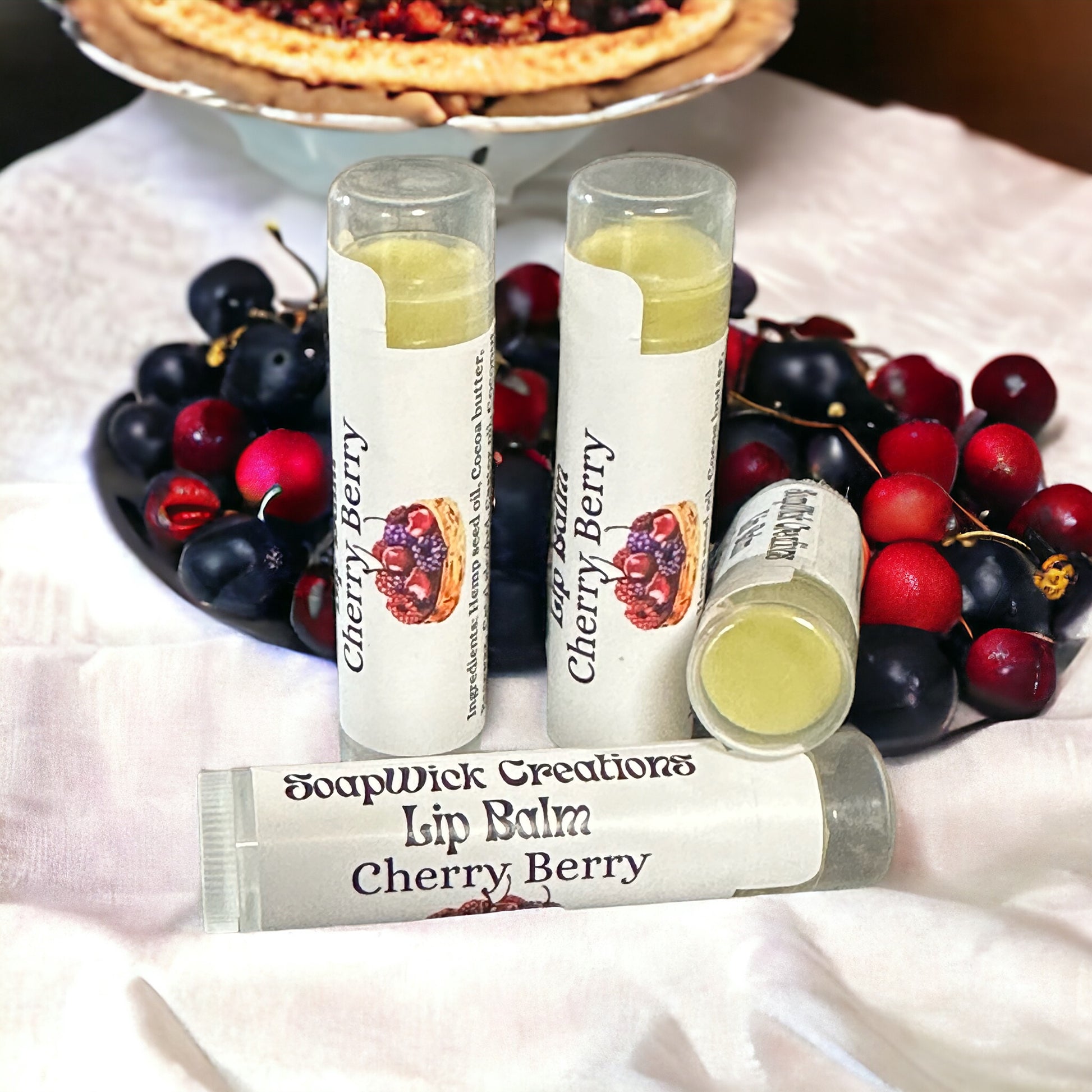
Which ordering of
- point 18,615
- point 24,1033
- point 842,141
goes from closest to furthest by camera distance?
point 24,1033
point 18,615
point 842,141

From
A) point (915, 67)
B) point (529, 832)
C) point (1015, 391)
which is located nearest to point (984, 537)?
point (1015, 391)

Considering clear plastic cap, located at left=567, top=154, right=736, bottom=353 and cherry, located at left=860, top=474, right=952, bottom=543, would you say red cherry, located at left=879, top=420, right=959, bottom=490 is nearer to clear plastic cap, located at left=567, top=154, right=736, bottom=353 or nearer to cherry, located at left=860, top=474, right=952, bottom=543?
cherry, located at left=860, top=474, right=952, bottom=543

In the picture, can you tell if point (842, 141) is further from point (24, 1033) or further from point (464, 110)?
point (24, 1033)

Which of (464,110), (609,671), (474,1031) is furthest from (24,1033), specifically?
(464,110)

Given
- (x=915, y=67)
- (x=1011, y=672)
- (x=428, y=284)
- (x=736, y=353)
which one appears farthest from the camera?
(x=915, y=67)

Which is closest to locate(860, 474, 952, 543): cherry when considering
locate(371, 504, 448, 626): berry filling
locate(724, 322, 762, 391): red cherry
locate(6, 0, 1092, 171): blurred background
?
locate(724, 322, 762, 391): red cherry

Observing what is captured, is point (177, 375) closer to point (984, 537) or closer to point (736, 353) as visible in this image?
point (736, 353)
